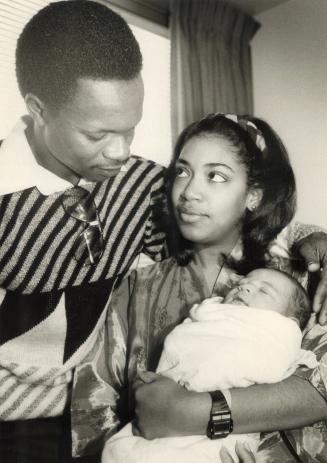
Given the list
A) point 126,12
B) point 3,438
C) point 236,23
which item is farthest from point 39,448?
point 236,23

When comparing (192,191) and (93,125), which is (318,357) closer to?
(192,191)

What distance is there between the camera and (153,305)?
0.88 meters

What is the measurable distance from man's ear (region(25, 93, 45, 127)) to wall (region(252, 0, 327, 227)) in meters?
0.83

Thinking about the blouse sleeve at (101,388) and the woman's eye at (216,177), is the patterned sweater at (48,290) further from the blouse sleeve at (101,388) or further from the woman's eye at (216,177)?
the woman's eye at (216,177)

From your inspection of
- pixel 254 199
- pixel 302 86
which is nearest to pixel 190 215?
pixel 254 199

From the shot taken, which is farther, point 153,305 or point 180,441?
point 153,305

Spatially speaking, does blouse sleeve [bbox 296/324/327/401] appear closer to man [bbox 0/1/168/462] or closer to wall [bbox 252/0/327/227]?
man [bbox 0/1/168/462]

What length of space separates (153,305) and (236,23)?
0.93 m

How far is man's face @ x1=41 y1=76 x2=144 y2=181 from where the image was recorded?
0.72m

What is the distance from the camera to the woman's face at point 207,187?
830 millimetres

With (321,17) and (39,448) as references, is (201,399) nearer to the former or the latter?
(39,448)

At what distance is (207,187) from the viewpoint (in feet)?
2.72

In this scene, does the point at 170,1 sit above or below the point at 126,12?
above

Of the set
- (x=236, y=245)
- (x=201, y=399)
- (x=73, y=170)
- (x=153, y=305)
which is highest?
(x=73, y=170)
